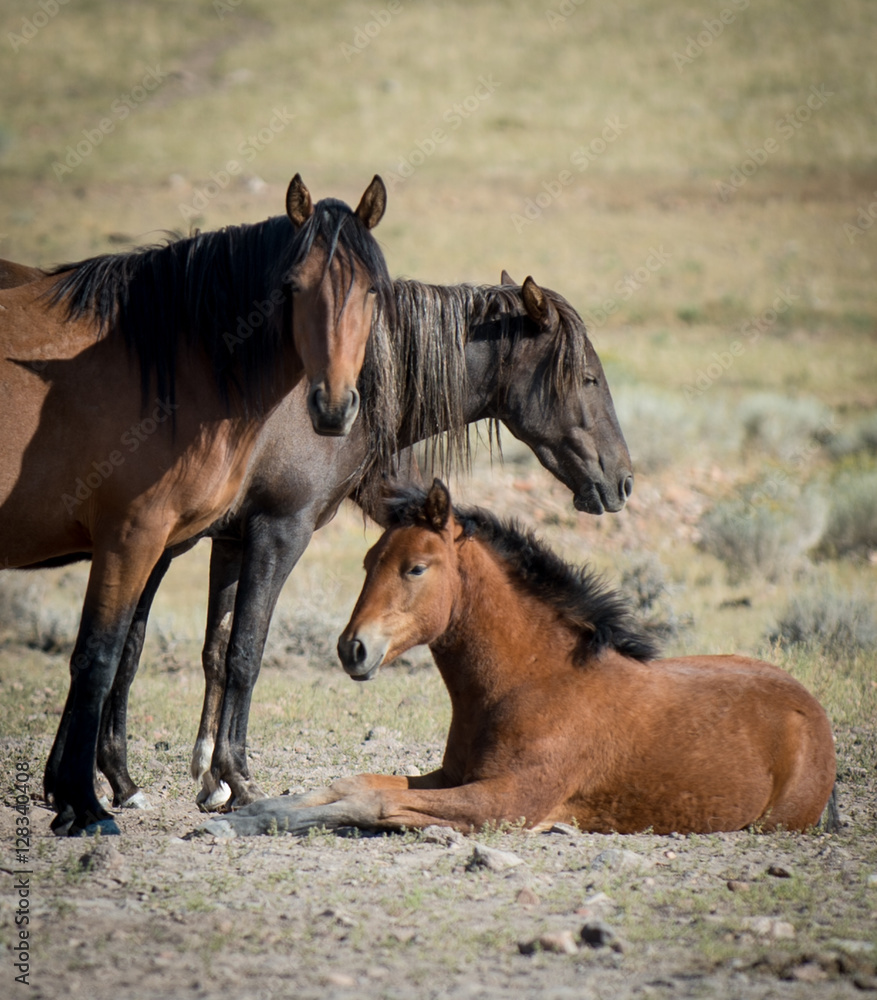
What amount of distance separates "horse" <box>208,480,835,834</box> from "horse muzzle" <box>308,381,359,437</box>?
0.61 m

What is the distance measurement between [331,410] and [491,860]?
1.83m

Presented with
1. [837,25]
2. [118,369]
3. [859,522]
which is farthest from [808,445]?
[837,25]

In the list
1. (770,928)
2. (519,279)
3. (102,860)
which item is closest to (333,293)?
(102,860)

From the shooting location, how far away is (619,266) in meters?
33.9

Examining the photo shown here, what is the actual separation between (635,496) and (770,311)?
59.8ft

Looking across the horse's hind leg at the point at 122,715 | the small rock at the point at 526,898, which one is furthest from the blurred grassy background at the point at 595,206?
the small rock at the point at 526,898

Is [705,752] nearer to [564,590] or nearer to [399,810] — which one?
[564,590]

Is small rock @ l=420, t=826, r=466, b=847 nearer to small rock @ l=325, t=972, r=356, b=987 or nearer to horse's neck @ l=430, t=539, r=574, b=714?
horse's neck @ l=430, t=539, r=574, b=714

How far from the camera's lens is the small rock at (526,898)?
3.81 meters

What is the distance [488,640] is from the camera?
4883 mm

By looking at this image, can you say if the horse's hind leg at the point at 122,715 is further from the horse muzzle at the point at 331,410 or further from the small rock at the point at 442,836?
the small rock at the point at 442,836

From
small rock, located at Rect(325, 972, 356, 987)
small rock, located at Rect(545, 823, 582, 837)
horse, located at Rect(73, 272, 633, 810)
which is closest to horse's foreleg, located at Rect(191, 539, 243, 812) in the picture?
horse, located at Rect(73, 272, 633, 810)

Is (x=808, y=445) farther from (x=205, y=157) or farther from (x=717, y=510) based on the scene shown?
(x=205, y=157)

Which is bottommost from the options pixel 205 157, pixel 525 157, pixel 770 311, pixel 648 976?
pixel 648 976
